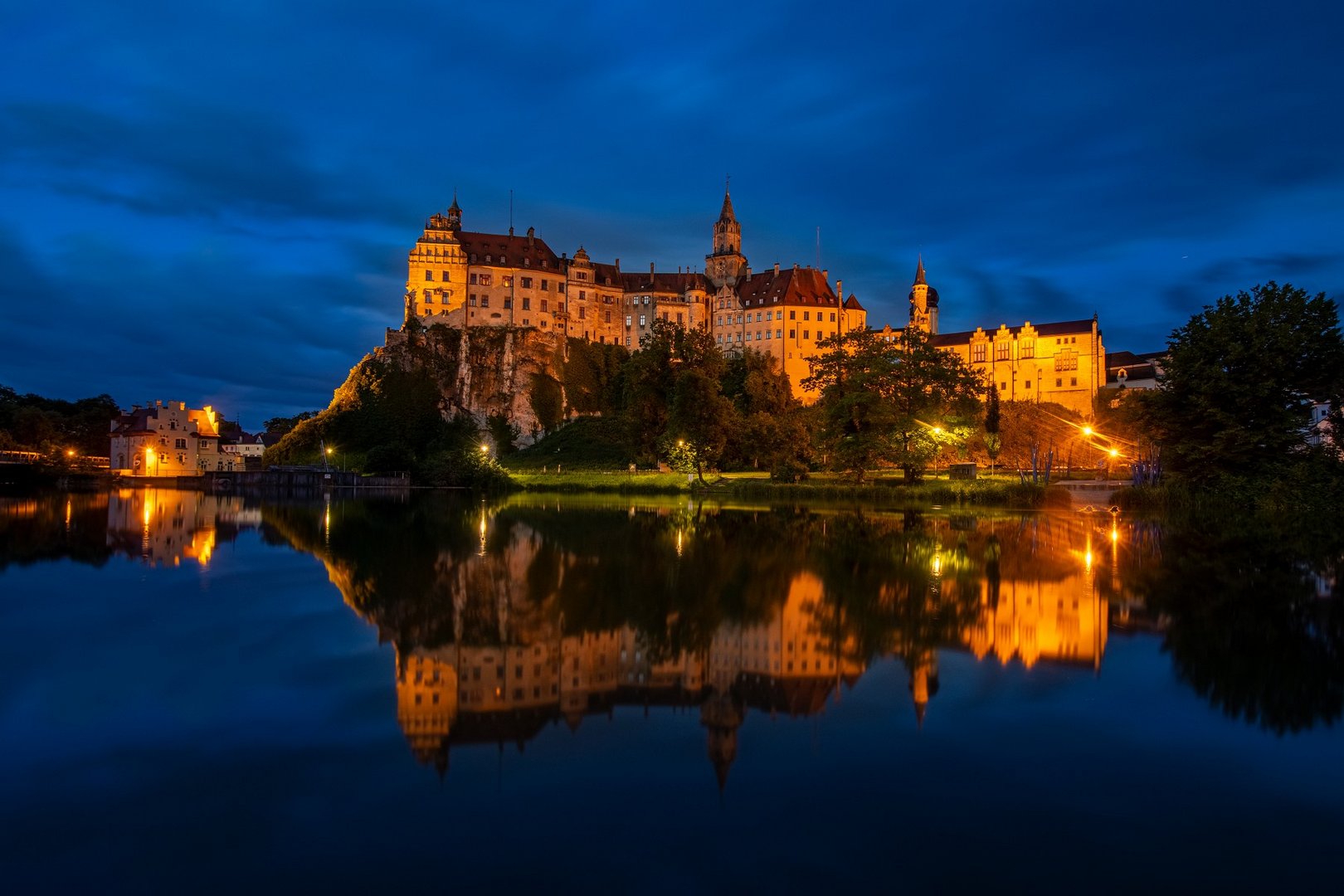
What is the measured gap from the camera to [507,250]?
9800cm

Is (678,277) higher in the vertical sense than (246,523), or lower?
higher

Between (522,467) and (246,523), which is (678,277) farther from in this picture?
(246,523)

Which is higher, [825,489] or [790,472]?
[790,472]

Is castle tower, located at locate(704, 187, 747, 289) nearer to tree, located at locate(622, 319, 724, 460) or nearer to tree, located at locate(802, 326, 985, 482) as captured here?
tree, located at locate(622, 319, 724, 460)

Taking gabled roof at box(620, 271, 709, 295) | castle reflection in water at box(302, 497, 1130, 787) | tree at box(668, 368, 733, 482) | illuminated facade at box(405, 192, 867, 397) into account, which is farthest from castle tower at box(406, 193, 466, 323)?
castle reflection in water at box(302, 497, 1130, 787)

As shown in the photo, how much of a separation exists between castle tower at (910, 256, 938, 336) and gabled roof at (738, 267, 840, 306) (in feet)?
45.1

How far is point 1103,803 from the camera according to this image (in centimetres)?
551

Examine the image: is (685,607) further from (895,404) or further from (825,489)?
(895,404)

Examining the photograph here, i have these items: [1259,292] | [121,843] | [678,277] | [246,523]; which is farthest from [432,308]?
[121,843]

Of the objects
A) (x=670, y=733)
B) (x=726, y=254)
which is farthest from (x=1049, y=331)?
(x=670, y=733)

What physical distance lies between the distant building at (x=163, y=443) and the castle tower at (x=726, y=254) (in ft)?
209

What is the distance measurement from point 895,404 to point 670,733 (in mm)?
40569

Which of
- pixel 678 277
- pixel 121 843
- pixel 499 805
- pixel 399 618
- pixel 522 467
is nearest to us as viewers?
pixel 121 843

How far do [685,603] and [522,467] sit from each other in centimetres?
6674
